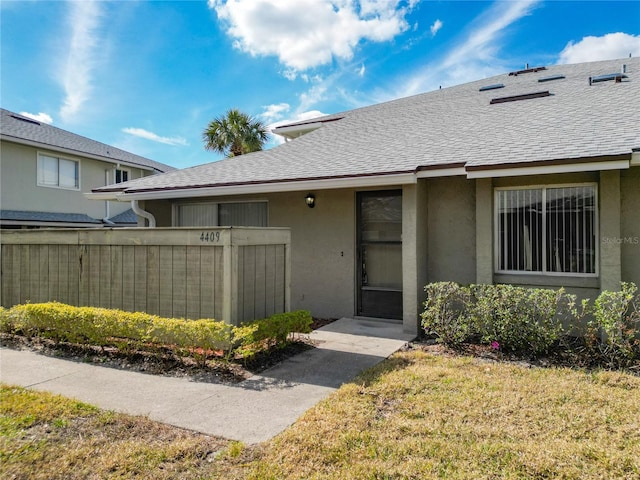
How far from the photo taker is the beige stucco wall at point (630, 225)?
20.2 feet

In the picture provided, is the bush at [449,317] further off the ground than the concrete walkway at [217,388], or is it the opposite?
the bush at [449,317]

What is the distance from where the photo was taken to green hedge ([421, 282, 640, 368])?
17.1ft

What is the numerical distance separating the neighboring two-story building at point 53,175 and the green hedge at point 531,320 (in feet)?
51.9

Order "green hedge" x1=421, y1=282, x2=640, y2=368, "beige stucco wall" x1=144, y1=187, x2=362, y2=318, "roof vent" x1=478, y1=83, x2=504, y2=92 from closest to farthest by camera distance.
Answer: "green hedge" x1=421, y1=282, x2=640, y2=368 < "beige stucco wall" x1=144, y1=187, x2=362, y2=318 < "roof vent" x1=478, y1=83, x2=504, y2=92

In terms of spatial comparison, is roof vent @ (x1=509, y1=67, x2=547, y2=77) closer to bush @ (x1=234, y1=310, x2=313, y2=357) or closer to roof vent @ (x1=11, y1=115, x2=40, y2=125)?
bush @ (x1=234, y1=310, x2=313, y2=357)

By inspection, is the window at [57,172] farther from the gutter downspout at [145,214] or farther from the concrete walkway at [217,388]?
the concrete walkway at [217,388]

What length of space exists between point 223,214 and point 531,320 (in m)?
7.18

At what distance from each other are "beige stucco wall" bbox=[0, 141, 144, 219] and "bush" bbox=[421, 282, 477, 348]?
53.3 ft

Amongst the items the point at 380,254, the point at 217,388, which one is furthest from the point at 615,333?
the point at 217,388

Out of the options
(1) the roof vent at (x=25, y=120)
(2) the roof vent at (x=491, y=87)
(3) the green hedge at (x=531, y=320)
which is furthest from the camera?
(1) the roof vent at (x=25, y=120)

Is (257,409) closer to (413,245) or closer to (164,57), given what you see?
(413,245)

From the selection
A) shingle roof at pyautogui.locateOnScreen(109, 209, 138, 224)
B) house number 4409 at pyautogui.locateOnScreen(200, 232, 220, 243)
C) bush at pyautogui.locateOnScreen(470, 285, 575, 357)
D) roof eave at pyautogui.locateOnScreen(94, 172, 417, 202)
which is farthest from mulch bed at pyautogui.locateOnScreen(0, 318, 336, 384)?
shingle roof at pyautogui.locateOnScreen(109, 209, 138, 224)

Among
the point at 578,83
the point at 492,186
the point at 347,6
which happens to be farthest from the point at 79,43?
the point at 578,83

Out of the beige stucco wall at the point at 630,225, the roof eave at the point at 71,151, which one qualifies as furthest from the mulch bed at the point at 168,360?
the roof eave at the point at 71,151
